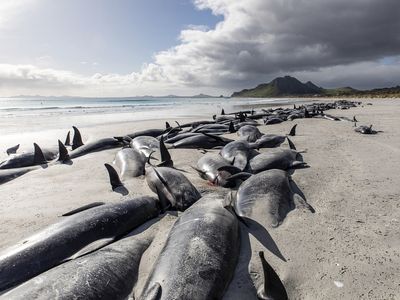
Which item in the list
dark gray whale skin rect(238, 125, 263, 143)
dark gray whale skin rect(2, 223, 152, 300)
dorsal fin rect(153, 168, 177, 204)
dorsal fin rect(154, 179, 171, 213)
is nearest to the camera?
dark gray whale skin rect(2, 223, 152, 300)

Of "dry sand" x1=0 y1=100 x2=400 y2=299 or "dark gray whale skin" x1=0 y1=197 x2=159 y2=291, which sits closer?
"dry sand" x1=0 y1=100 x2=400 y2=299

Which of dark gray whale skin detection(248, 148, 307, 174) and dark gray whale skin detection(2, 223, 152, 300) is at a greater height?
dark gray whale skin detection(248, 148, 307, 174)

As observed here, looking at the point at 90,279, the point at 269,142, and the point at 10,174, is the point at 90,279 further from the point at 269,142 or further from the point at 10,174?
the point at 269,142

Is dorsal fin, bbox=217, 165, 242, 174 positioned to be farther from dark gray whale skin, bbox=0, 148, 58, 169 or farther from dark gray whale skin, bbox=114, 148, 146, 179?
dark gray whale skin, bbox=0, 148, 58, 169

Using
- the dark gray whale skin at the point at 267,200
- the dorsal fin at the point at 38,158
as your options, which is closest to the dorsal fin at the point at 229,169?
the dark gray whale skin at the point at 267,200

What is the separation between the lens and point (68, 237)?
137 inches

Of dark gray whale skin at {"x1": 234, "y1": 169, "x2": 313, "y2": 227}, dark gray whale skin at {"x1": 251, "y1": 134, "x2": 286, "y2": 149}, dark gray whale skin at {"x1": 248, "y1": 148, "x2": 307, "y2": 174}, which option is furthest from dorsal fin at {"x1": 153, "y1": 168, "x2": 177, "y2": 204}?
dark gray whale skin at {"x1": 251, "y1": 134, "x2": 286, "y2": 149}

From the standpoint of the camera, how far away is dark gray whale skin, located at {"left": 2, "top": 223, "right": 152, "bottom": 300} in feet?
8.29

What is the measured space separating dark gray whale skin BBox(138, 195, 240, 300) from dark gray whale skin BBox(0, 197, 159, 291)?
0.80 metres

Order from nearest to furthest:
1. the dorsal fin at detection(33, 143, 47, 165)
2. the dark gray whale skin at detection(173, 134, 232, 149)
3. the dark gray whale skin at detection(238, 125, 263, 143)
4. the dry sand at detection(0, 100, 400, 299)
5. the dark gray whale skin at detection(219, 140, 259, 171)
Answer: the dry sand at detection(0, 100, 400, 299), the dark gray whale skin at detection(219, 140, 259, 171), the dorsal fin at detection(33, 143, 47, 165), the dark gray whale skin at detection(173, 134, 232, 149), the dark gray whale skin at detection(238, 125, 263, 143)

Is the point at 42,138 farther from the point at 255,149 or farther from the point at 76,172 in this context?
the point at 255,149

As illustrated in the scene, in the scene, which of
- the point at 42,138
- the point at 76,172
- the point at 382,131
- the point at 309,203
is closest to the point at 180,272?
the point at 309,203

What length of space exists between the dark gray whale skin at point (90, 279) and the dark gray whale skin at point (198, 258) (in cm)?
29

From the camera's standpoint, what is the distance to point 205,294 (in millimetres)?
2533
